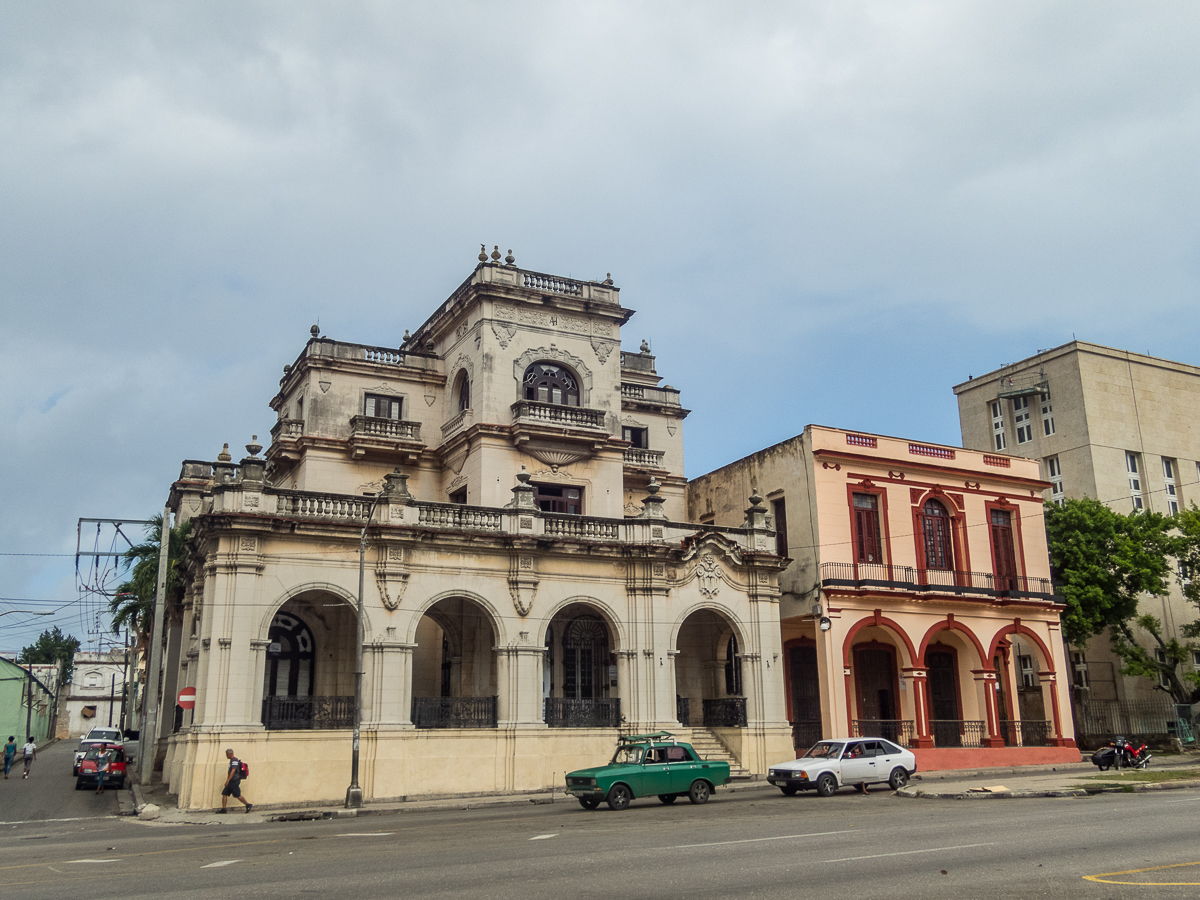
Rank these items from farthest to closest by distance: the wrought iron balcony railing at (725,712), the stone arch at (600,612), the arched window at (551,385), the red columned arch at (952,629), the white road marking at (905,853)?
1. the red columned arch at (952,629)
2. the arched window at (551,385)
3. the wrought iron balcony railing at (725,712)
4. the stone arch at (600,612)
5. the white road marking at (905,853)

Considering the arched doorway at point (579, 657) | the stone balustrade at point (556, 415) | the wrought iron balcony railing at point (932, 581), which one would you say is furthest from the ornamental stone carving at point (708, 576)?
the stone balustrade at point (556, 415)

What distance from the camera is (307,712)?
2769 cm

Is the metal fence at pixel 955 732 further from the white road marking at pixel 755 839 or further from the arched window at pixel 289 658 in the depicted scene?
the white road marking at pixel 755 839

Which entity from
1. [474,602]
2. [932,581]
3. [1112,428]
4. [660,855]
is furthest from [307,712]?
[1112,428]

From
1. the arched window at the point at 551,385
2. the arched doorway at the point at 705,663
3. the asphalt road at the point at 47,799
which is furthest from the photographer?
the arched doorway at the point at 705,663

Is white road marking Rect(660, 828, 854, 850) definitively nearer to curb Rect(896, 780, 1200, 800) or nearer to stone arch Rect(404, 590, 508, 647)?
curb Rect(896, 780, 1200, 800)

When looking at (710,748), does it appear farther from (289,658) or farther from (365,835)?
(365,835)

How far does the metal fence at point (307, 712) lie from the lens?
2717 cm

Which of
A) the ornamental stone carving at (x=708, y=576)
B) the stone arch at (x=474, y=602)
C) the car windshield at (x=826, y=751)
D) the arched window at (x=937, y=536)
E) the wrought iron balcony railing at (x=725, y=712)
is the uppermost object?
the arched window at (x=937, y=536)

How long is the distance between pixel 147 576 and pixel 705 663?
2188 centimetres

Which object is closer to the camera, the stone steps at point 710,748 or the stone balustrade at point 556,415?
the stone steps at point 710,748

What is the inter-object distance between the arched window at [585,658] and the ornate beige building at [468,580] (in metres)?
0.07

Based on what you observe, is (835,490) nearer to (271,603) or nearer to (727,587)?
(727,587)

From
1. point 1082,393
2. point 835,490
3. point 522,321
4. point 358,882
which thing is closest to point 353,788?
point 358,882
